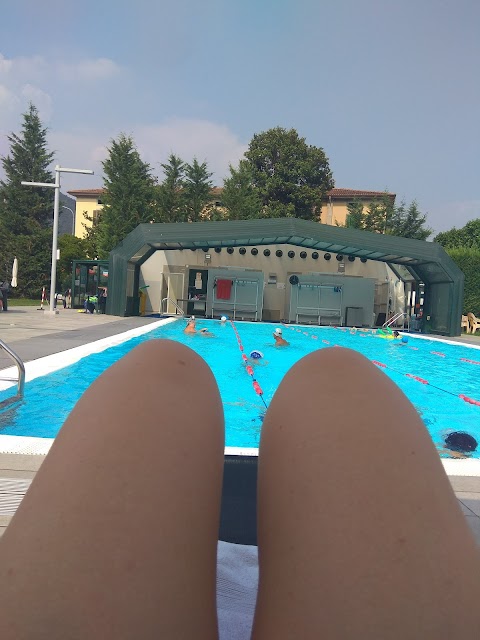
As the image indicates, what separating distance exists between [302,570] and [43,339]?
987cm

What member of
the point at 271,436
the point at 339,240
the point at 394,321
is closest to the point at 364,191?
the point at 394,321

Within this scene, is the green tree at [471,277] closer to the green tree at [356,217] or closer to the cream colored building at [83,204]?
the green tree at [356,217]

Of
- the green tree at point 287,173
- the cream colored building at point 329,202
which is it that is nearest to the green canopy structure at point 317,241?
the green tree at point 287,173

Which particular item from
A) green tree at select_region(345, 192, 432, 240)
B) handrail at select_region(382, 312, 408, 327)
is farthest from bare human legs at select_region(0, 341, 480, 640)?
green tree at select_region(345, 192, 432, 240)

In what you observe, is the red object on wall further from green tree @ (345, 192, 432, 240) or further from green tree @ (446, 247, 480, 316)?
green tree @ (345, 192, 432, 240)

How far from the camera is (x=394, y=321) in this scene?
23.2m

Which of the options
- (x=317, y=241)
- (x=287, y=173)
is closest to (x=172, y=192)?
(x=287, y=173)

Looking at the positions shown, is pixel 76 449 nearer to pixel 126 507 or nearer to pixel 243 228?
pixel 126 507

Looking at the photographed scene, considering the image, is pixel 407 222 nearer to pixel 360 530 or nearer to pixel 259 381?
pixel 259 381

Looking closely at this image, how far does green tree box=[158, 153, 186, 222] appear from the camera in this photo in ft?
97.3

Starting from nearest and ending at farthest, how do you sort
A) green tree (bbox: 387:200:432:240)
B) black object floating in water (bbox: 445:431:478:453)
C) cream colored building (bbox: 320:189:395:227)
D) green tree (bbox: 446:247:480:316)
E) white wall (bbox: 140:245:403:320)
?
black object floating in water (bbox: 445:431:478:453) < green tree (bbox: 446:247:480:316) < white wall (bbox: 140:245:403:320) < green tree (bbox: 387:200:432:240) < cream colored building (bbox: 320:189:395:227)

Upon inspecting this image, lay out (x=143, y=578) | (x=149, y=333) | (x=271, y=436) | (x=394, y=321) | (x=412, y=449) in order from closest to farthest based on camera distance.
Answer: (x=143, y=578) → (x=412, y=449) → (x=271, y=436) → (x=149, y=333) → (x=394, y=321)

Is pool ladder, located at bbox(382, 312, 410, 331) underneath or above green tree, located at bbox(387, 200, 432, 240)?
underneath

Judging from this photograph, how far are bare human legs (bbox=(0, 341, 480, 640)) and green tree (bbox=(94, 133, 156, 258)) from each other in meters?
28.6
